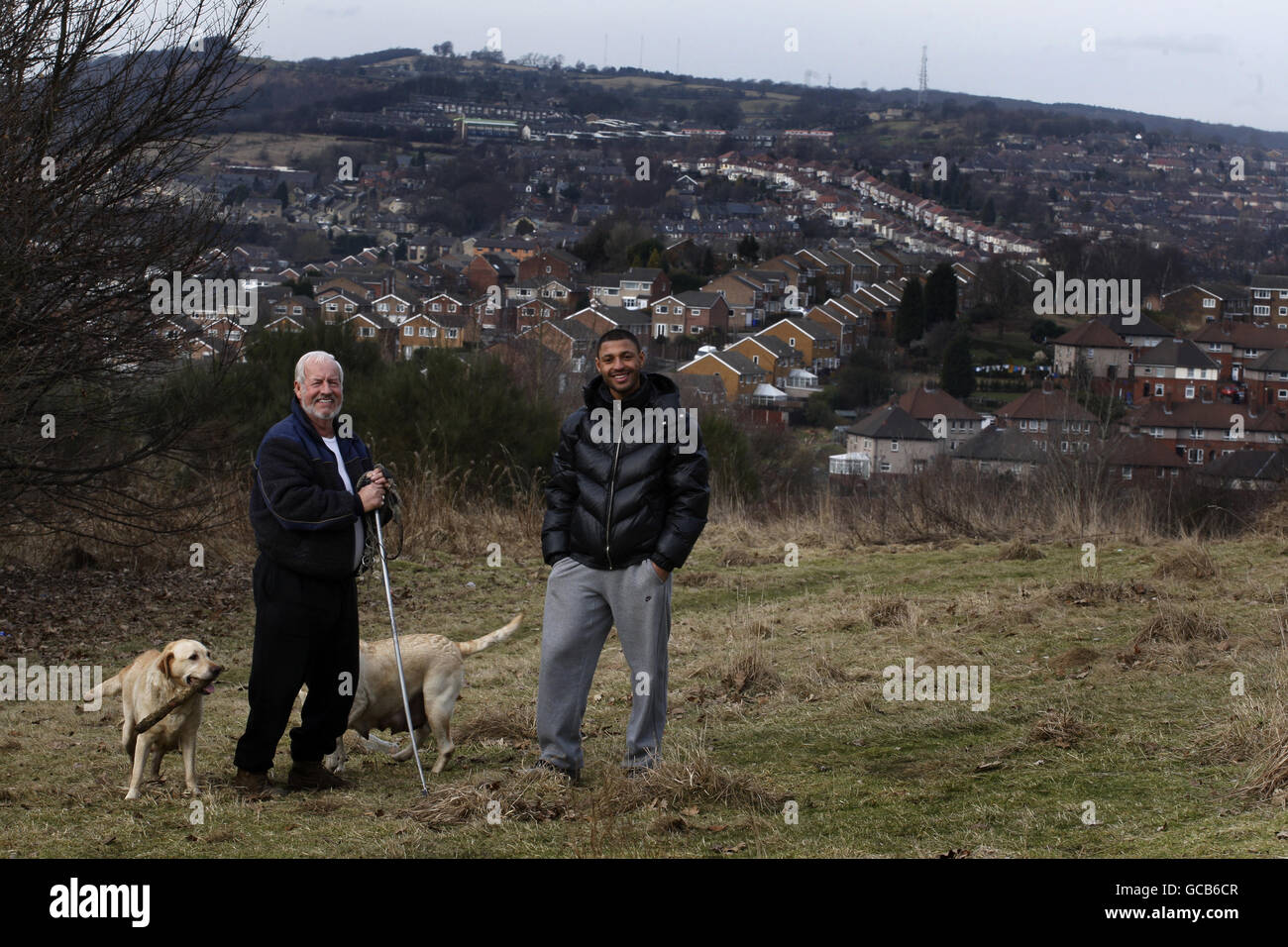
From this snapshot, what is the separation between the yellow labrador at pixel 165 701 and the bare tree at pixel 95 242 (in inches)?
198

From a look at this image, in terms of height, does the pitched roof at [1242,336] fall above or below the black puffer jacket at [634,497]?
below

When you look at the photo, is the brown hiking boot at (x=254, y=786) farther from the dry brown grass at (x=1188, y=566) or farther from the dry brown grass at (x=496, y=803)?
the dry brown grass at (x=1188, y=566)

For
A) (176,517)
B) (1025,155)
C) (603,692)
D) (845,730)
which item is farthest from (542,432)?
(1025,155)

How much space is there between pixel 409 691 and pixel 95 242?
6249 millimetres

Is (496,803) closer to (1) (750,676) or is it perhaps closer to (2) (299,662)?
(2) (299,662)

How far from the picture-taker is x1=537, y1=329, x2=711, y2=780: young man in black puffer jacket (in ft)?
18.8

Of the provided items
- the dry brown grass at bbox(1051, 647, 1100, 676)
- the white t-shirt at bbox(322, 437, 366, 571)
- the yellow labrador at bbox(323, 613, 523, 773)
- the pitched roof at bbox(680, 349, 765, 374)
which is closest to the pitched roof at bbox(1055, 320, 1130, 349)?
the pitched roof at bbox(680, 349, 765, 374)

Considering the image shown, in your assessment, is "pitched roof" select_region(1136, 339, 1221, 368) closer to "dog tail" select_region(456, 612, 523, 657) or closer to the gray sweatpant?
"dog tail" select_region(456, 612, 523, 657)

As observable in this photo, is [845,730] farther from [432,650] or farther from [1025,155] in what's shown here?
[1025,155]

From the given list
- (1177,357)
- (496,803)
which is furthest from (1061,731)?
(1177,357)

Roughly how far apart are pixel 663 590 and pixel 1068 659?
11.2 feet

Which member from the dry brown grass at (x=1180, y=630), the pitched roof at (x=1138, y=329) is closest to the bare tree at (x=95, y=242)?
the dry brown grass at (x=1180, y=630)

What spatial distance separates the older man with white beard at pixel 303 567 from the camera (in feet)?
18.5

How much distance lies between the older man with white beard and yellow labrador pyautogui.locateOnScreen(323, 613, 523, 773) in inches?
14.8
